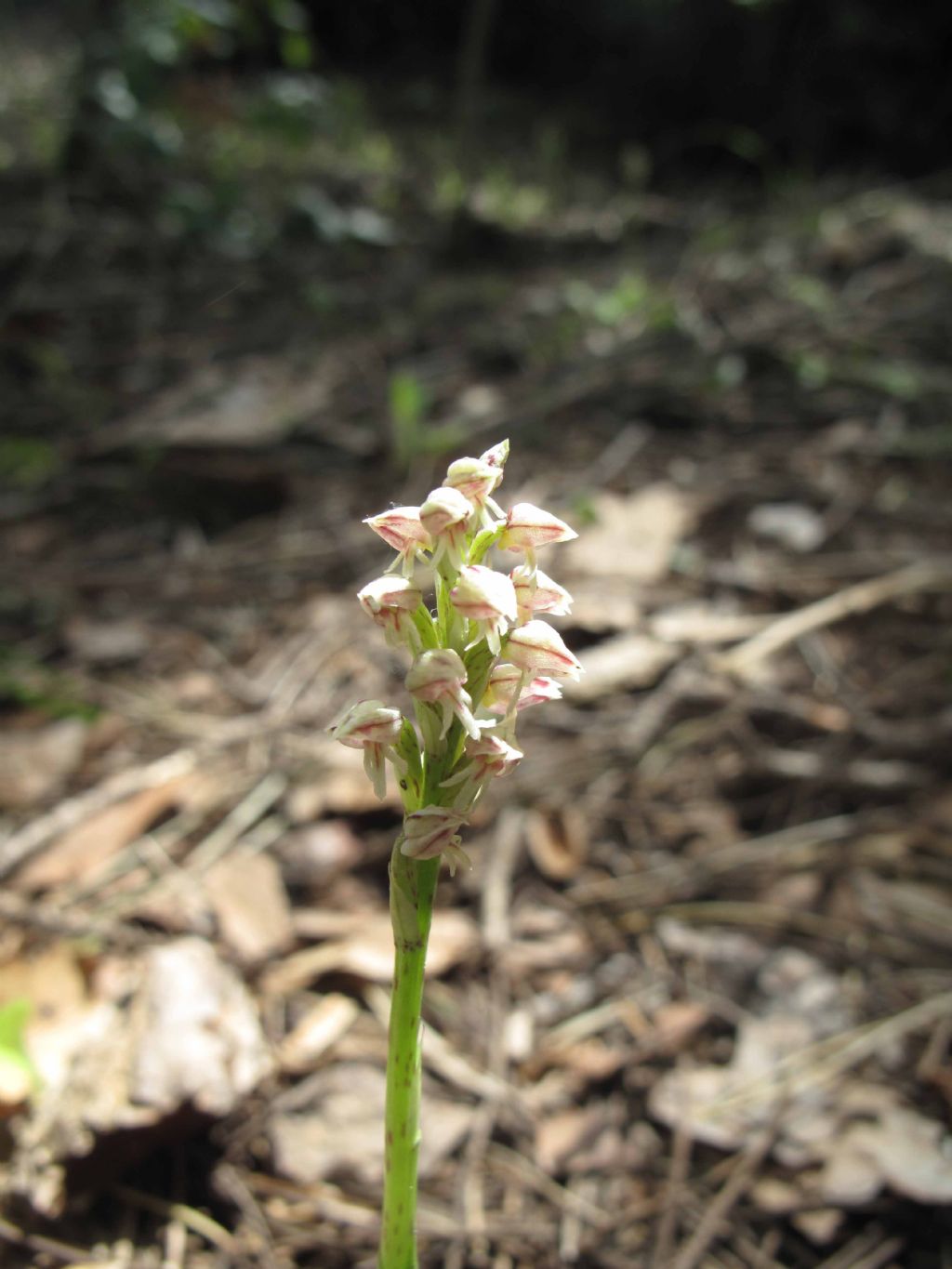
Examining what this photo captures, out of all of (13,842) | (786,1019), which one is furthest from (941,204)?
(13,842)

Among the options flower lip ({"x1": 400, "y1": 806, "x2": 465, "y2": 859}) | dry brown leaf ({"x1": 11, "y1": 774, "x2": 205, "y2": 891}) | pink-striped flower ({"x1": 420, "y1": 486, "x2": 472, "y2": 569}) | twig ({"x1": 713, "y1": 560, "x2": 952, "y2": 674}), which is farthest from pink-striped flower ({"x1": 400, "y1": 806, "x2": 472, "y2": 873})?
twig ({"x1": 713, "y1": 560, "x2": 952, "y2": 674})

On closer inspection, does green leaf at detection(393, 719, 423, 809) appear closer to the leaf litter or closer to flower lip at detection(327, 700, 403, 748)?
flower lip at detection(327, 700, 403, 748)

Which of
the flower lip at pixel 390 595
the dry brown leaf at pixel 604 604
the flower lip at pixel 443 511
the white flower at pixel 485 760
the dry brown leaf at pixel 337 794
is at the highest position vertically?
the dry brown leaf at pixel 604 604

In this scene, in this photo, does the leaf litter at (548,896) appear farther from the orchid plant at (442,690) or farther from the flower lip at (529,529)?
the flower lip at (529,529)

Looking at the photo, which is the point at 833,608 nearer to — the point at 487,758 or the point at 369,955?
the point at 369,955

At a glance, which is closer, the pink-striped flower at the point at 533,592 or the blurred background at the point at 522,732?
the pink-striped flower at the point at 533,592

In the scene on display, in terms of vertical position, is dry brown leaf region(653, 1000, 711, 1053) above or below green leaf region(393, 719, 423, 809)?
below

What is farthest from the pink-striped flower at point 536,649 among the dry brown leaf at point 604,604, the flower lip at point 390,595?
the dry brown leaf at point 604,604
